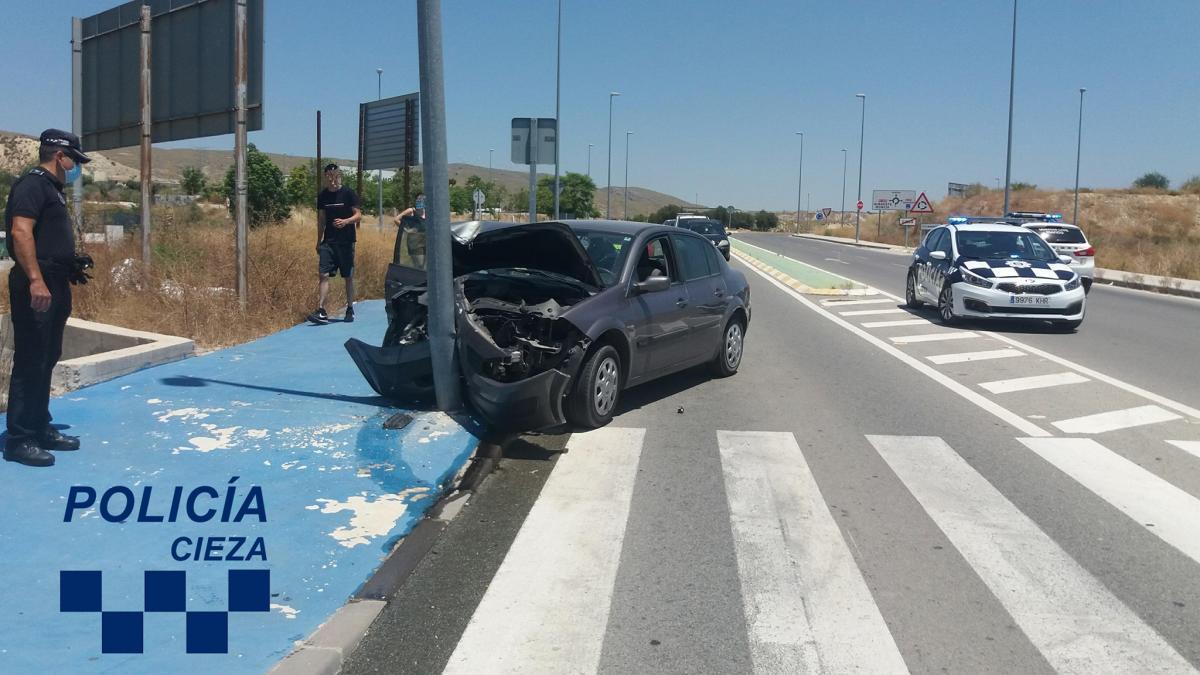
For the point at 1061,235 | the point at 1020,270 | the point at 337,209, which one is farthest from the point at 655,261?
the point at 1061,235

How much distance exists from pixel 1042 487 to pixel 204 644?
5.27 m

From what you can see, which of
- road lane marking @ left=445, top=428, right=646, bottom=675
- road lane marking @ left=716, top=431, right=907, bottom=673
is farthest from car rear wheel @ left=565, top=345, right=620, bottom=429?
road lane marking @ left=716, top=431, right=907, bottom=673

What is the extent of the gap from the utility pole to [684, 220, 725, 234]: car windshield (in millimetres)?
28052

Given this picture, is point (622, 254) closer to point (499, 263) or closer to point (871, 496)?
point (499, 263)

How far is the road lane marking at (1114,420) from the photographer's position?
851cm

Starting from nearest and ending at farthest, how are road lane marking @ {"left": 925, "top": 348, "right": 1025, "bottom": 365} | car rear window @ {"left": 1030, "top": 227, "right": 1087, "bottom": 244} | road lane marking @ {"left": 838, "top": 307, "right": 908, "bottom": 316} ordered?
road lane marking @ {"left": 925, "top": 348, "right": 1025, "bottom": 365}, road lane marking @ {"left": 838, "top": 307, "right": 908, "bottom": 316}, car rear window @ {"left": 1030, "top": 227, "right": 1087, "bottom": 244}

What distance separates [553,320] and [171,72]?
393 inches

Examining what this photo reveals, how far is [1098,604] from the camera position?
467 cm

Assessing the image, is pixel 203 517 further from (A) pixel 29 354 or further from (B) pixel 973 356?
(B) pixel 973 356

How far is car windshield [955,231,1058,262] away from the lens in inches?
626

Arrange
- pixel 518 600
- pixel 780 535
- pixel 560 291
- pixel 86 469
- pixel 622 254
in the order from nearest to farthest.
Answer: pixel 518 600 < pixel 780 535 < pixel 86 469 < pixel 560 291 < pixel 622 254

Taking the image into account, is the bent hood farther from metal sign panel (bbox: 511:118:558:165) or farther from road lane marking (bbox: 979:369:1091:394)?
metal sign panel (bbox: 511:118:558:165)

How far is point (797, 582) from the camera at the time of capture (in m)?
4.90

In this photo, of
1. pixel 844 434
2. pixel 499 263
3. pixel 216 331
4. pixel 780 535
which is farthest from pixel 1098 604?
pixel 216 331
